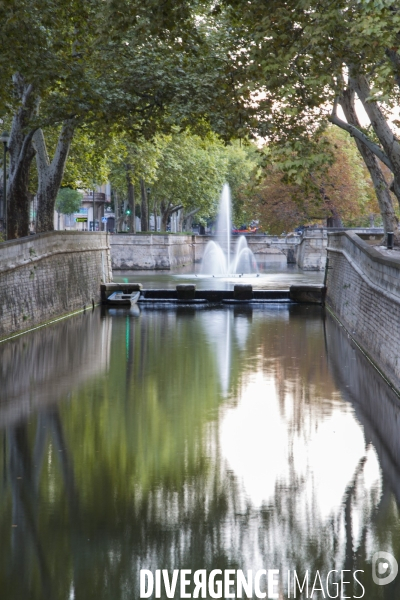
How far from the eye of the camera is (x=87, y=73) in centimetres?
2755

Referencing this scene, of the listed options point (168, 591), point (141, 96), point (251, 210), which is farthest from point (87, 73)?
point (251, 210)

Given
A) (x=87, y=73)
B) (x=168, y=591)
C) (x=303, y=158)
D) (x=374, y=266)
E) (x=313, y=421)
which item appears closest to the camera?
(x=168, y=591)

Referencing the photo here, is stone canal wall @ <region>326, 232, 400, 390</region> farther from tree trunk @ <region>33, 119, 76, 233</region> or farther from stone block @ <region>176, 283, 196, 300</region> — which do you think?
tree trunk @ <region>33, 119, 76, 233</region>

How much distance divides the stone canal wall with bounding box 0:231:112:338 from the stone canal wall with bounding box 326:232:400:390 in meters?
8.18

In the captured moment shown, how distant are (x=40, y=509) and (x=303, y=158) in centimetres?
1113

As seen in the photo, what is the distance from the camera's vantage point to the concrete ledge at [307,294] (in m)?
36.8

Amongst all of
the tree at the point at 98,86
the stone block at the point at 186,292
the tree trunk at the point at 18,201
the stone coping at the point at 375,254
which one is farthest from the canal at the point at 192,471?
the stone block at the point at 186,292

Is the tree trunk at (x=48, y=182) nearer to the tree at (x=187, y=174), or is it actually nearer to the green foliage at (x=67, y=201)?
the tree at (x=187, y=174)

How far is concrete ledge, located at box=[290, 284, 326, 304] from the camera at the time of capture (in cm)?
3684

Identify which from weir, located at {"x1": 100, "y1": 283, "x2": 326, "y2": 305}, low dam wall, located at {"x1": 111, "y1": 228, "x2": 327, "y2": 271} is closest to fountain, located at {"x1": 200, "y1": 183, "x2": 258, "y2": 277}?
low dam wall, located at {"x1": 111, "y1": 228, "x2": 327, "y2": 271}

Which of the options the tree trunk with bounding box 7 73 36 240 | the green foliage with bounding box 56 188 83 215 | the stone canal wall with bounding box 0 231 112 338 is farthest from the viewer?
the green foliage with bounding box 56 188 83 215

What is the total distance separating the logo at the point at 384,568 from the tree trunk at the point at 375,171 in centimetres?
2046

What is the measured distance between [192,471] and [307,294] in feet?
87.2

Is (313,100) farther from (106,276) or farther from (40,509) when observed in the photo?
(106,276)
